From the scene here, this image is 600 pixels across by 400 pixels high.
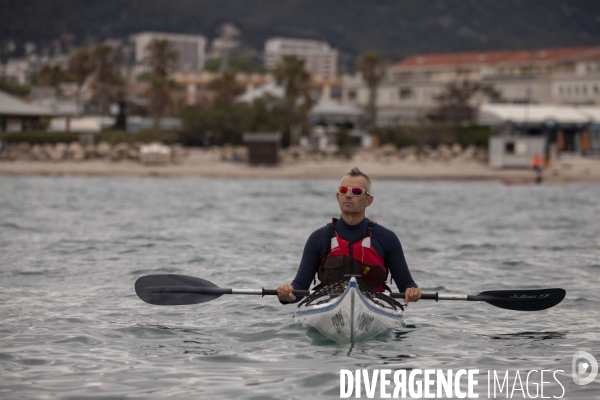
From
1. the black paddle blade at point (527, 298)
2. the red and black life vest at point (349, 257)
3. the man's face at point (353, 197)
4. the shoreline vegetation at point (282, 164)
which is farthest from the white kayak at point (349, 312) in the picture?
the shoreline vegetation at point (282, 164)

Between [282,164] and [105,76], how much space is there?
3915 centimetres

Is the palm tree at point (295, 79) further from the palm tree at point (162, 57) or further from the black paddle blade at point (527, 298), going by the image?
the black paddle blade at point (527, 298)

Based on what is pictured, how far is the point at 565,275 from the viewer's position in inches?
610

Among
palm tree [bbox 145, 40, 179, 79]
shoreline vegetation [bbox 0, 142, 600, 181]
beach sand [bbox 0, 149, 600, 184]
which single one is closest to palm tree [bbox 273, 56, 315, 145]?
shoreline vegetation [bbox 0, 142, 600, 181]

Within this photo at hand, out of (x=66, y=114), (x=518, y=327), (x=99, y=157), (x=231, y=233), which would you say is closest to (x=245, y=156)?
(x=99, y=157)

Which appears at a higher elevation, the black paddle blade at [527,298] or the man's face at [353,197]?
the man's face at [353,197]

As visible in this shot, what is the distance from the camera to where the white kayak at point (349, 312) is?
885 cm

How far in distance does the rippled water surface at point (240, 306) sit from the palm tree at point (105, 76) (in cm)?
5623

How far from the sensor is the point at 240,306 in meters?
12.0

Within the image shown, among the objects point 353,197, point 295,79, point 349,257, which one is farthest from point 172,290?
point 295,79

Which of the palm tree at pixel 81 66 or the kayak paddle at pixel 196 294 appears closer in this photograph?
the kayak paddle at pixel 196 294

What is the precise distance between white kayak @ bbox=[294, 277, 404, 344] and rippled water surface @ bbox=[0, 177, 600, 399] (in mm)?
172

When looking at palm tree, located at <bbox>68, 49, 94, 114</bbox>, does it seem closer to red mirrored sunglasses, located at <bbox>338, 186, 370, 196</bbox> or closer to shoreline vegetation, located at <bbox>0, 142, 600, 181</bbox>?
shoreline vegetation, located at <bbox>0, 142, 600, 181</bbox>

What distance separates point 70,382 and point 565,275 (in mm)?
9407
